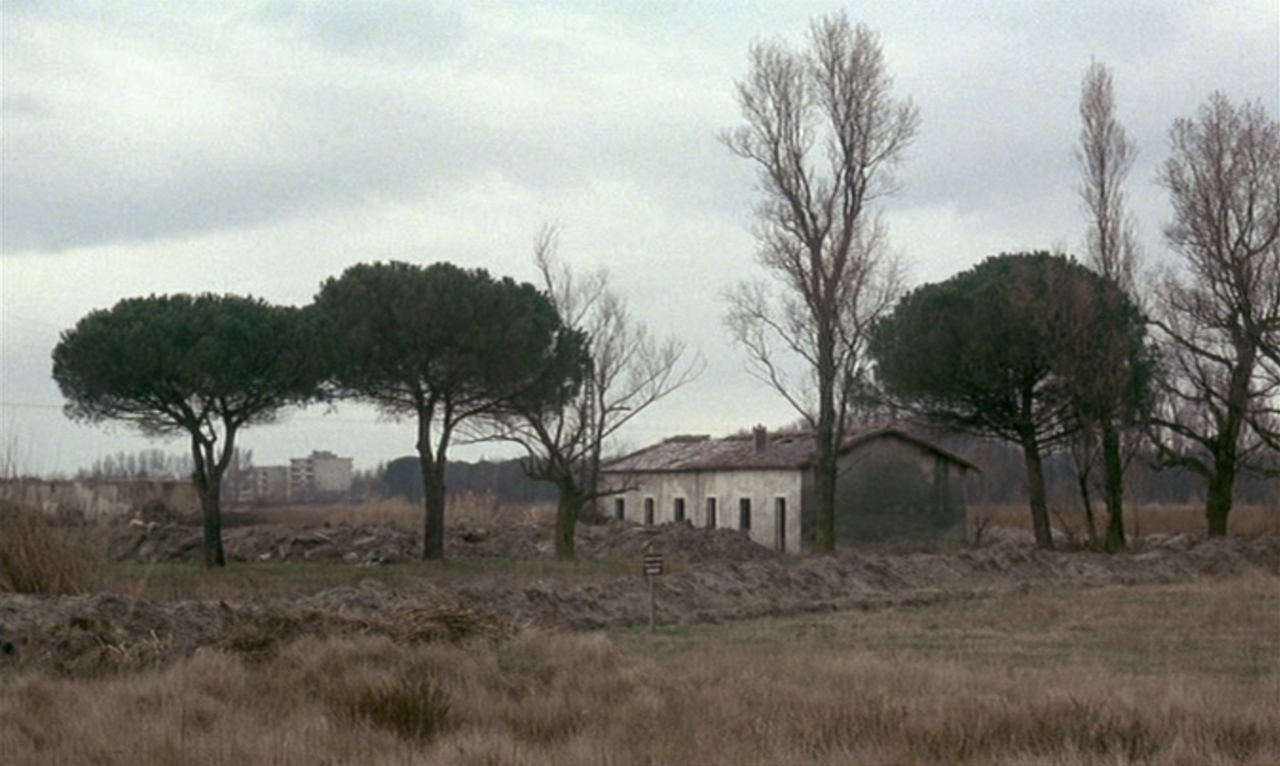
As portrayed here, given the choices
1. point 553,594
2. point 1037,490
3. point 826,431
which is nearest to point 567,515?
point 826,431

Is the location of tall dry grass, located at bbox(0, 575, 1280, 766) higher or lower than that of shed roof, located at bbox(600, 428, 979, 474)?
lower

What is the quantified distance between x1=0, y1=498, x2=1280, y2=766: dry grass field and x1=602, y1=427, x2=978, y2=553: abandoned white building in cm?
2870

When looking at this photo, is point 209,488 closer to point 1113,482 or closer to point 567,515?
point 567,515

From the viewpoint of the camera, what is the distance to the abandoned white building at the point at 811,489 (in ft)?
178

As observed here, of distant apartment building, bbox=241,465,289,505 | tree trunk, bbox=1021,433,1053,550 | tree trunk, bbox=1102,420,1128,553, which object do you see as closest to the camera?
tree trunk, bbox=1102,420,1128,553

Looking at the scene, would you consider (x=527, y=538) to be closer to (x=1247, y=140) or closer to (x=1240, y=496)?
(x=1247, y=140)

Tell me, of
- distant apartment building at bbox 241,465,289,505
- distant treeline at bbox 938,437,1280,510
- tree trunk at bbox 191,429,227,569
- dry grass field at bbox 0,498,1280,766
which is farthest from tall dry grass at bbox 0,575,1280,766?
distant apartment building at bbox 241,465,289,505

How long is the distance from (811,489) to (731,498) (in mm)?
4862

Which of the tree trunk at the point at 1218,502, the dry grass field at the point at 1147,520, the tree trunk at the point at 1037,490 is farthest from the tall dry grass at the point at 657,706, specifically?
the dry grass field at the point at 1147,520

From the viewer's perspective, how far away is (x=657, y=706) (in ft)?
43.1

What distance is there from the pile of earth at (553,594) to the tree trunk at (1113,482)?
2.21 feet

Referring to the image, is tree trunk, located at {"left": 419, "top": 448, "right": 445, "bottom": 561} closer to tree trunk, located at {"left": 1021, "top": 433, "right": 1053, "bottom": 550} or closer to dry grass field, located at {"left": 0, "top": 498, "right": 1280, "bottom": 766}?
tree trunk, located at {"left": 1021, "top": 433, "right": 1053, "bottom": 550}

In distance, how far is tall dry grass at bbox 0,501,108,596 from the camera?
2111 centimetres

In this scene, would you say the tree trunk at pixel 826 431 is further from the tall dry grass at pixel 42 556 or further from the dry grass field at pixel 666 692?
the tall dry grass at pixel 42 556
